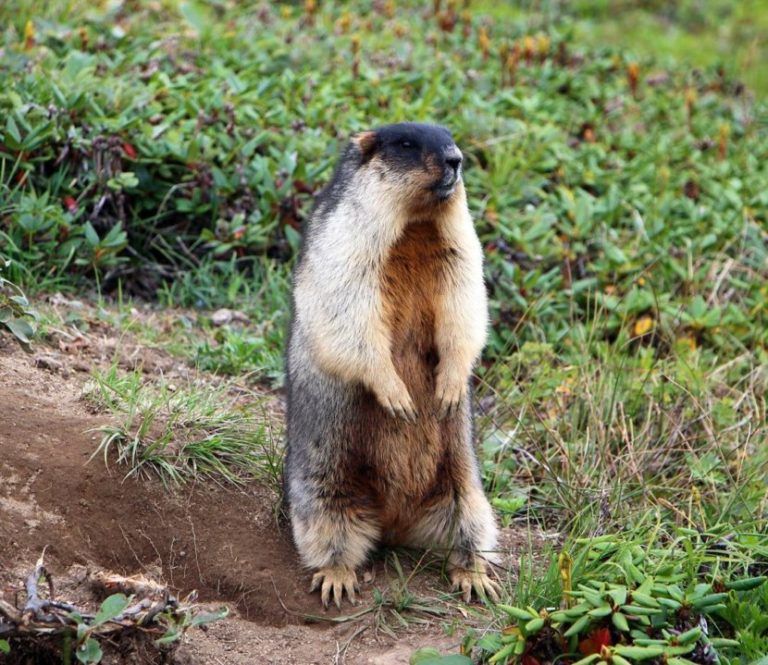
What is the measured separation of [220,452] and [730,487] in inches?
97.9

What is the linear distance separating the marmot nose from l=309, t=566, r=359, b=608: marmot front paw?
1724 mm

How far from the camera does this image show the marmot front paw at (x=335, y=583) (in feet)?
15.3

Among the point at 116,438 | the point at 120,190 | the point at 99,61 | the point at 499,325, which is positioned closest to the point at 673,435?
the point at 499,325

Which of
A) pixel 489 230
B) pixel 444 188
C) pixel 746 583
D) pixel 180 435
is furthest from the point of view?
pixel 489 230

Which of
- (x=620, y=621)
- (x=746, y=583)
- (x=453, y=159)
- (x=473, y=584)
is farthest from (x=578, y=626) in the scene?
(x=453, y=159)

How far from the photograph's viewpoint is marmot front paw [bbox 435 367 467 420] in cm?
477

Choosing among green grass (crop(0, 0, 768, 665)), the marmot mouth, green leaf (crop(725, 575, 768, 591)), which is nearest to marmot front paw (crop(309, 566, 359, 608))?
green grass (crop(0, 0, 768, 665))

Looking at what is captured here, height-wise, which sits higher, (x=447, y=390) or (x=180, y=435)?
(x=447, y=390)

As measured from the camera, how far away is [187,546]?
479cm

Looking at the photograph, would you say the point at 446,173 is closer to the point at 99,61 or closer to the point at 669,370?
the point at 669,370

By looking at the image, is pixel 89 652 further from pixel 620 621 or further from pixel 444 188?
pixel 444 188

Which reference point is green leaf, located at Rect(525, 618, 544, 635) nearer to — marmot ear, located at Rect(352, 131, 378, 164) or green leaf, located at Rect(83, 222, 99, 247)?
marmot ear, located at Rect(352, 131, 378, 164)

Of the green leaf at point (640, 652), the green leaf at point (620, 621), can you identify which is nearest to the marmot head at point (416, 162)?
the green leaf at point (620, 621)

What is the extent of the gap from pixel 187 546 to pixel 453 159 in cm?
196
